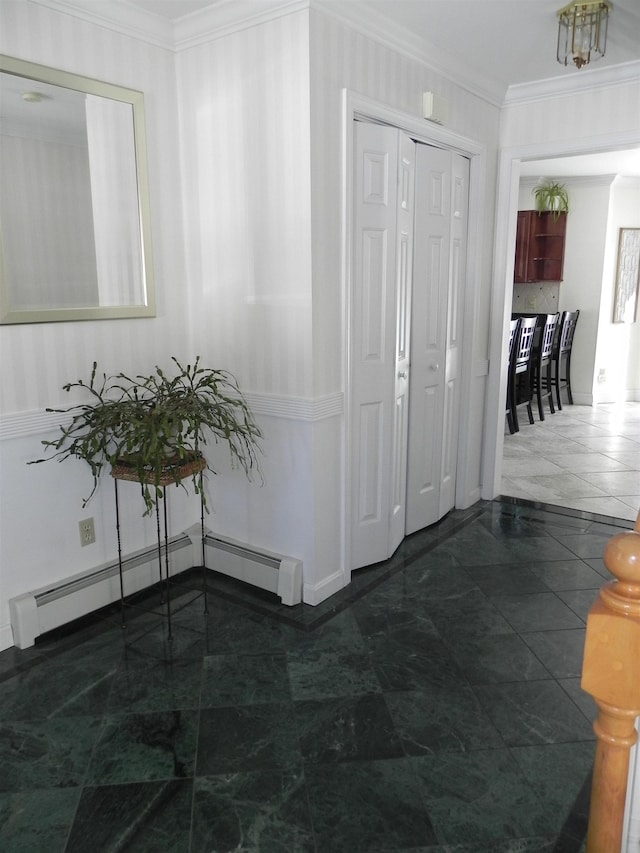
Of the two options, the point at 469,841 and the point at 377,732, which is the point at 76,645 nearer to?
the point at 377,732

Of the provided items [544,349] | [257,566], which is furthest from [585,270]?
[257,566]

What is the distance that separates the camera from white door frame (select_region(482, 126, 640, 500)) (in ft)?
12.1

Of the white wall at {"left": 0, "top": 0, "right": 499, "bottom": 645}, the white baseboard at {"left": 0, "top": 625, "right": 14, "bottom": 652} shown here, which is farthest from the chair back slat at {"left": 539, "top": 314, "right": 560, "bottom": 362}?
the white baseboard at {"left": 0, "top": 625, "right": 14, "bottom": 652}

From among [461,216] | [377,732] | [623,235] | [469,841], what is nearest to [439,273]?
[461,216]

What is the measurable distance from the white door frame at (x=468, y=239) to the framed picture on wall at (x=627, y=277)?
14.5 ft

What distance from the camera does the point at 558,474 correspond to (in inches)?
193

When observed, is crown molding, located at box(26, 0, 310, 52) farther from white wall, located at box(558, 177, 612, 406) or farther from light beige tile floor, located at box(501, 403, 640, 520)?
white wall, located at box(558, 177, 612, 406)

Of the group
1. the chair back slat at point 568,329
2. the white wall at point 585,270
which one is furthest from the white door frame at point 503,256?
the white wall at point 585,270

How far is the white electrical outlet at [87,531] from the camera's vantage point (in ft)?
9.12

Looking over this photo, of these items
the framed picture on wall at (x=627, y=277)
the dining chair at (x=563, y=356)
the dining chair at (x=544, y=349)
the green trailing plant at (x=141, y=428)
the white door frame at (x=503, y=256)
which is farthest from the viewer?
the framed picture on wall at (x=627, y=277)

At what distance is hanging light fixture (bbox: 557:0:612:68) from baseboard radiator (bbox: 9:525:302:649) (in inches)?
96.4

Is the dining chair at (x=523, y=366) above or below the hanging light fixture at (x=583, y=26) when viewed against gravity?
below

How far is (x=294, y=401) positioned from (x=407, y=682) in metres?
1.18

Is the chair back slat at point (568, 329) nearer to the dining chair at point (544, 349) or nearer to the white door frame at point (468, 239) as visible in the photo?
the dining chair at point (544, 349)
